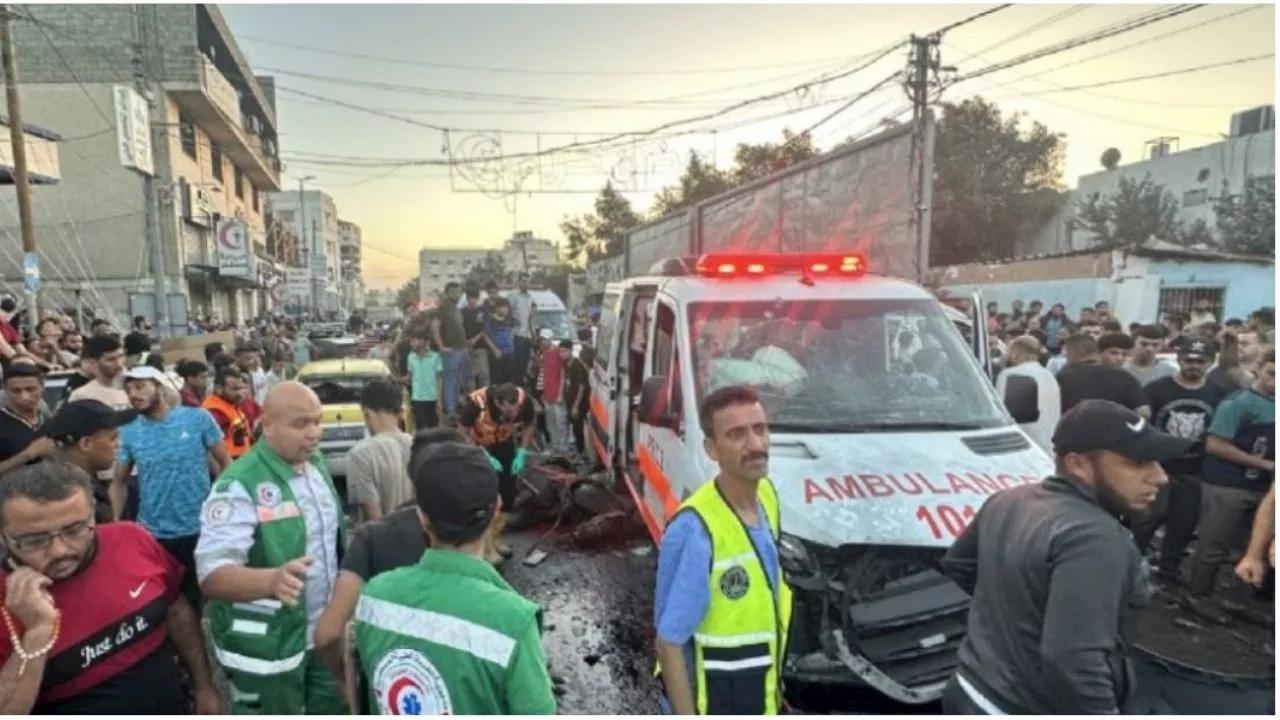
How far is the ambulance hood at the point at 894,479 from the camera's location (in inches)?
130

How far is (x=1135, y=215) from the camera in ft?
106

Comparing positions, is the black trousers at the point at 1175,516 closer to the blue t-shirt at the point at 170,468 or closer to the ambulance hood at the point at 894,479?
the ambulance hood at the point at 894,479

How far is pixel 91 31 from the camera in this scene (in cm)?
2364

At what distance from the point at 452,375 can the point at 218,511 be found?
26.3 ft

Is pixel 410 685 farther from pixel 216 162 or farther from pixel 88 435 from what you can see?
pixel 216 162

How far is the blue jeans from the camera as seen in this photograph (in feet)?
34.0

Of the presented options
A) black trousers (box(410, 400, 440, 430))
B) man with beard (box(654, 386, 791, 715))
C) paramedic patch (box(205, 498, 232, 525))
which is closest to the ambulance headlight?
man with beard (box(654, 386, 791, 715))

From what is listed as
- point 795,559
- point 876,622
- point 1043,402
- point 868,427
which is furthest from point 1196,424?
point 795,559

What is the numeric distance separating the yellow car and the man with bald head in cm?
496

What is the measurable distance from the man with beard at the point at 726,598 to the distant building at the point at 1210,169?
115 feet

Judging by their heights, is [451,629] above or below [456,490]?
below

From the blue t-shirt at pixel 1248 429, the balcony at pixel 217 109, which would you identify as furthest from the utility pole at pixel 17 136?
the blue t-shirt at pixel 1248 429

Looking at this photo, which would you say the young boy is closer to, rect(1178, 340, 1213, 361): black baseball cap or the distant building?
rect(1178, 340, 1213, 361): black baseball cap

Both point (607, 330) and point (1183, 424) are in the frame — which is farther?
point (607, 330)
